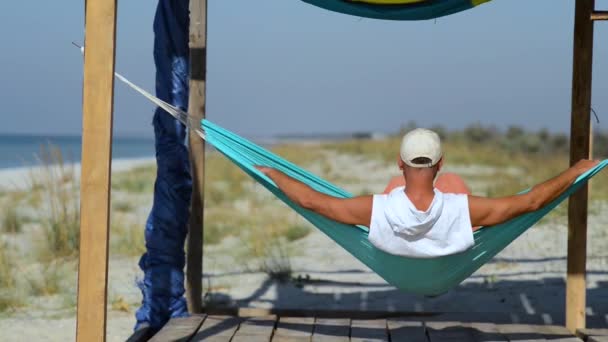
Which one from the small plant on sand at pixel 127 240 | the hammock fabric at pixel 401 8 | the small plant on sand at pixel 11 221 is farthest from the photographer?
the small plant on sand at pixel 11 221

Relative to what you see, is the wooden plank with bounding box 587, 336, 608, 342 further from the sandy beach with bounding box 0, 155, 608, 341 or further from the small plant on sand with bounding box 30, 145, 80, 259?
the small plant on sand with bounding box 30, 145, 80, 259

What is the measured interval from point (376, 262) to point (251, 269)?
2.97 meters

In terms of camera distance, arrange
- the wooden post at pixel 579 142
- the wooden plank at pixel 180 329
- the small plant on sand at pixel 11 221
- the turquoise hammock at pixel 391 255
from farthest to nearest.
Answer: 1. the small plant on sand at pixel 11 221
2. the wooden post at pixel 579 142
3. the wooden plank at pixel 180 329
4. the turquoise hammock at pixel 391 255

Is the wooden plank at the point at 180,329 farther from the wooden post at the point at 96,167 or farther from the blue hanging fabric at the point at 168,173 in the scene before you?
the wooden post at the point at 96,167

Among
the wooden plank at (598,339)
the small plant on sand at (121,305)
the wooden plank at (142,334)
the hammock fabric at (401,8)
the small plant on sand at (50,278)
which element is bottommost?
the small plant on sand at (121,305)

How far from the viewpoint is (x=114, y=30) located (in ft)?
8.23

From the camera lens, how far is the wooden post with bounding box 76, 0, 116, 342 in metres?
2.49

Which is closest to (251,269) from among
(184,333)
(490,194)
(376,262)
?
(184,333)

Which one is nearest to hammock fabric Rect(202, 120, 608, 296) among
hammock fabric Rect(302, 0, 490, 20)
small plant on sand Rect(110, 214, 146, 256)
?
hammock fabric Rect(302, 0, 490, 20)

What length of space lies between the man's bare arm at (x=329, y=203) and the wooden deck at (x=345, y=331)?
59 cm

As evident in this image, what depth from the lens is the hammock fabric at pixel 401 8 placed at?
3.68m

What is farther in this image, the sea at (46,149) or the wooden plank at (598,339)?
the sea at (46,149)

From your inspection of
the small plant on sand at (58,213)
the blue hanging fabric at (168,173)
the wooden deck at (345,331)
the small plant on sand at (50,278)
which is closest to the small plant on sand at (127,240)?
the small plant on sand at (58,213)

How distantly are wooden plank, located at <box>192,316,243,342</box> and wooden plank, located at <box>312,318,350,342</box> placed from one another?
0.30 meters
